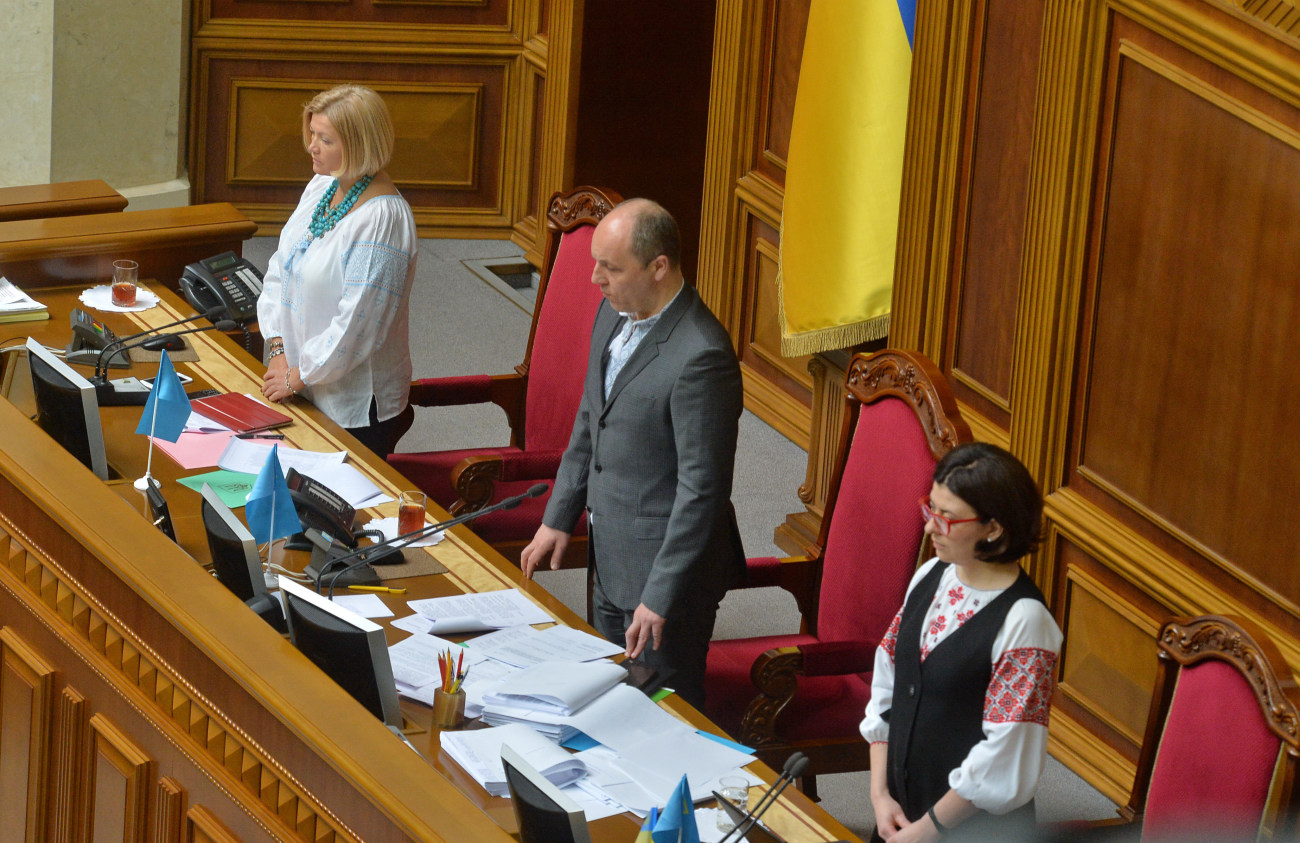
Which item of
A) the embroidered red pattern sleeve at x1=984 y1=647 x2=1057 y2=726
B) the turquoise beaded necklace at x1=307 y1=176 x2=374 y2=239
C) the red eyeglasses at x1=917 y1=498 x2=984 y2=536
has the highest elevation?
the turquoise beaded necklace at x1=307 y1=176 x2=374 y2=239

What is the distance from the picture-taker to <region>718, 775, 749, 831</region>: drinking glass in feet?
8.25

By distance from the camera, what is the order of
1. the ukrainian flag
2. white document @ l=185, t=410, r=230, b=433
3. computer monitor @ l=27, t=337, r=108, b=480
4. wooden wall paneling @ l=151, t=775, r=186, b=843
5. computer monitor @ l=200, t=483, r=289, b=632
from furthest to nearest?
the ukrainian flag → white document @ l=185, t=410, r=230, b=433 → computer monitor @ l=27, t=337, r=108, b=480 → computer monitor @ l=200, t=483, r=289, b=632 → wooden wall paneling @ l=151, t=775, r=186, b=843

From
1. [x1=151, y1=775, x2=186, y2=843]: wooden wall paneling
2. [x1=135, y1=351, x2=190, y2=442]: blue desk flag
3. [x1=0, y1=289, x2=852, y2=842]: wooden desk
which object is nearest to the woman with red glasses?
[x1=0, y1=289, x2=852, y2=842]: wooden desk

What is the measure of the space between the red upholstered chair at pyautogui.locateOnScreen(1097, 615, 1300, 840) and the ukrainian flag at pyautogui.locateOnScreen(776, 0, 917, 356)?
7.31 feet

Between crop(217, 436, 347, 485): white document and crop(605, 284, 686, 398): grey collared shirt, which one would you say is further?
crop(217, 436, 347, 485): white document

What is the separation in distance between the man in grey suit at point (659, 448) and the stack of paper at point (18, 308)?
6.04ft

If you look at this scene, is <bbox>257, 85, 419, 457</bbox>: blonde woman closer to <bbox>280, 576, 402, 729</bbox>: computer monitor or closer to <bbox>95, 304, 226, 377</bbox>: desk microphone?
<bbox>95, 304, 226, 377</bbox>: desk microphone

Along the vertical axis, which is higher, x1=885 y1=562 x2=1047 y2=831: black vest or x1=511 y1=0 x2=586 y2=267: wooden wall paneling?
x1=511 y1=0 x2=586 y2=267: wooden wall paneling

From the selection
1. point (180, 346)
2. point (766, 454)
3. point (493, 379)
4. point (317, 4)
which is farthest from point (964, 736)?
point (317, 4)

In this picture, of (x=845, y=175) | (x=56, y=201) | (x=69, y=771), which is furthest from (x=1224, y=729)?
(x=56, y=201)

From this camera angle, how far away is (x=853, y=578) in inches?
139

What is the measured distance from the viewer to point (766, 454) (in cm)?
598

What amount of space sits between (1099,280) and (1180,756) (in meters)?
1.53

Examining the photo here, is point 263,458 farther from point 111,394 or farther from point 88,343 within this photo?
point 88,343
